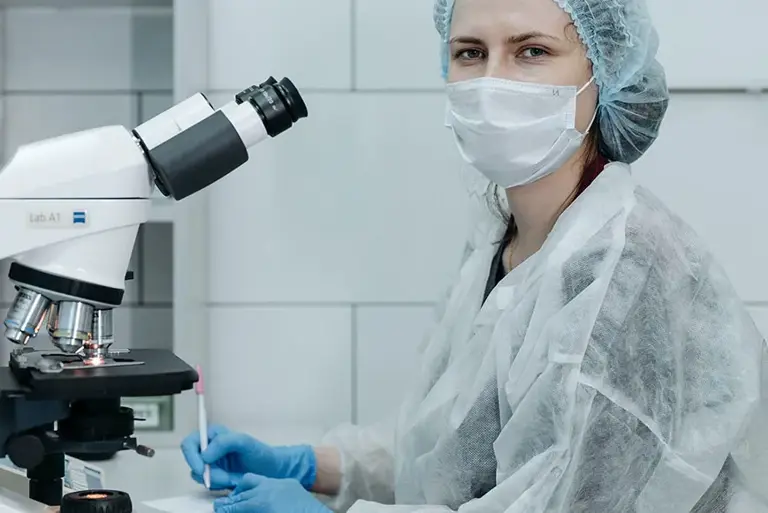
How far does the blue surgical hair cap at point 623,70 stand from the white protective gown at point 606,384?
0.22 feet

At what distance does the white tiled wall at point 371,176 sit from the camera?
1683 millimetres

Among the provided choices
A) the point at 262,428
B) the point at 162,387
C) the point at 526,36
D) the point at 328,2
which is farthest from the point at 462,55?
the point at 262,428

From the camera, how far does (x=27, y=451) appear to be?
3.01ft

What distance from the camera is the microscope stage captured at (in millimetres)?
890

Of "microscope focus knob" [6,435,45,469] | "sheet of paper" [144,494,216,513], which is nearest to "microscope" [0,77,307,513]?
"microscope focus knob" [6,435,45,469]

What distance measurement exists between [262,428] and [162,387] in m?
0.80

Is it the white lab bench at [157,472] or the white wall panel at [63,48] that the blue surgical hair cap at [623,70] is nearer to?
the white lab bench at [157,472]

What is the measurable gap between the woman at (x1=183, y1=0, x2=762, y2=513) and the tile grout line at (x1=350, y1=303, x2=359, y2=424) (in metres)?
0.36

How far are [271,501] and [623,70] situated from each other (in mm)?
712

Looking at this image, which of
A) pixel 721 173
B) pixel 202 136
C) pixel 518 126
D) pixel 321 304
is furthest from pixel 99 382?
pixel 721 173

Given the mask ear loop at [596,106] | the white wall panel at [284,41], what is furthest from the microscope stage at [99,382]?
the white wall panel at [284,41]

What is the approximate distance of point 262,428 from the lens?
1716 mm

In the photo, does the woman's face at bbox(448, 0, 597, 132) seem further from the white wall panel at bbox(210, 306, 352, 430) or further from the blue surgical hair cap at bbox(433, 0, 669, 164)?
the white wall panel at bbox(210, 306, 352, 430)

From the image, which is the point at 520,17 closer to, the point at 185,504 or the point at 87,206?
the point at 87,206
